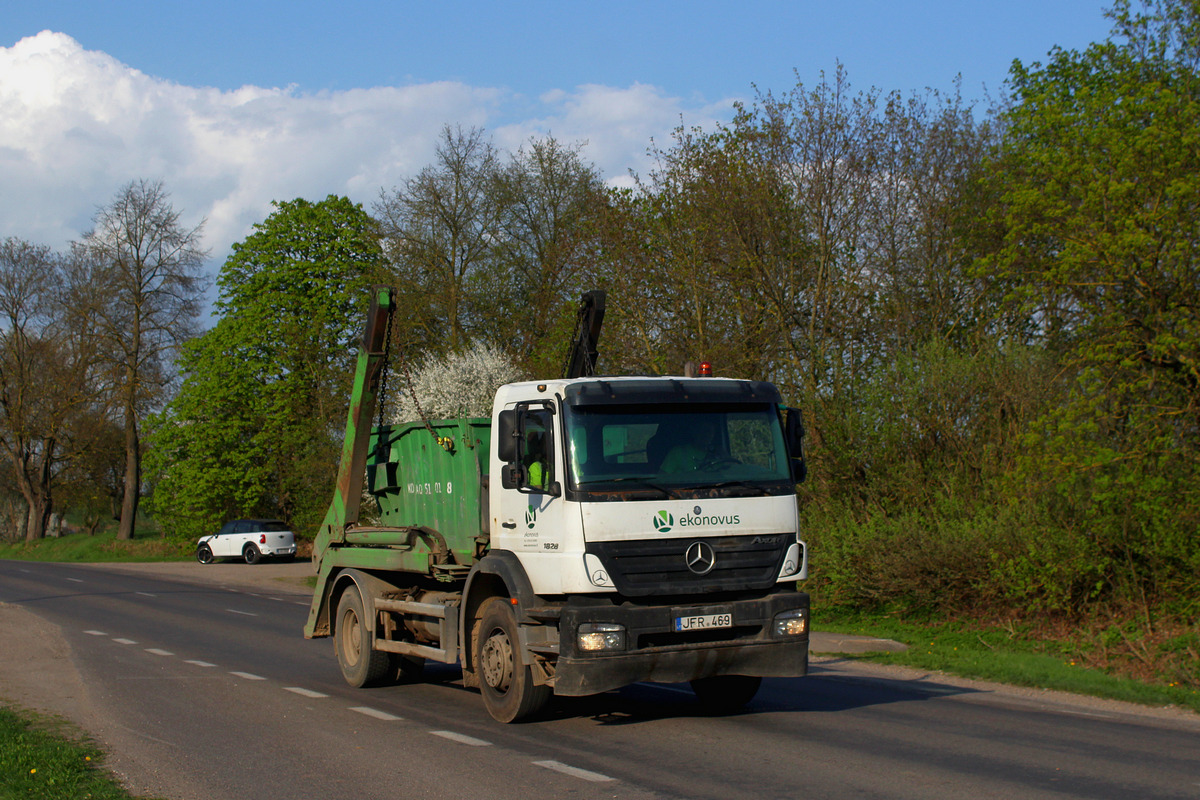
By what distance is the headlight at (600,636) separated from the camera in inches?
308

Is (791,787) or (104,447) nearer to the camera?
(791,787)

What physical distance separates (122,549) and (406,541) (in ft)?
144

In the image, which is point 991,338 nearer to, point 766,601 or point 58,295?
point 766,601

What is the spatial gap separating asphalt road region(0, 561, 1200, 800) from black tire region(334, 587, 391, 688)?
0.66 ft

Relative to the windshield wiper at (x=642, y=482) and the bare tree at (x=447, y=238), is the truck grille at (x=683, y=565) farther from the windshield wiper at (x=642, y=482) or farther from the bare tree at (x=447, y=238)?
the bare tree at (x=447, y=238)

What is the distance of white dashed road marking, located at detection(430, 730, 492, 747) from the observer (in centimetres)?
801

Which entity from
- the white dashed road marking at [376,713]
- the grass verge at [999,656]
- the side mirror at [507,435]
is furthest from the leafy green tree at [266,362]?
Answer: the side mirror at [507,435]

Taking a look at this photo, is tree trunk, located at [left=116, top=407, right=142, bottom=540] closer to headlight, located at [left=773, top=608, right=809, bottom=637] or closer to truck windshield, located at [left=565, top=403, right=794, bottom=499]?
truck windshield, located at [left=565, top=403, right=794, bottom=499]

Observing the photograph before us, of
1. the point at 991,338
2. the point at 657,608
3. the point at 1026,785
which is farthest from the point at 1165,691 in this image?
the point at 991,338

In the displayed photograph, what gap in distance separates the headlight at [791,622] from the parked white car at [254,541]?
33.7 meters

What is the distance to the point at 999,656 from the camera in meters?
13.5

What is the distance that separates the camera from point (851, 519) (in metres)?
17.9

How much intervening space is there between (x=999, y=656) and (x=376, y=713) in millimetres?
8136

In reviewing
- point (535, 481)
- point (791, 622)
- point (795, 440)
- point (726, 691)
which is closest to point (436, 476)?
point (535, 481)
